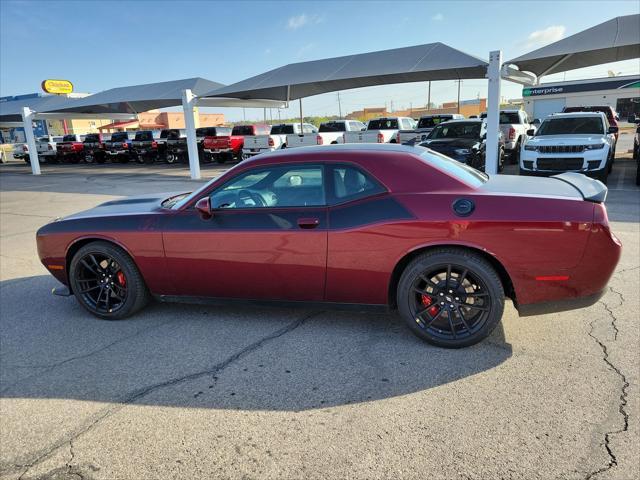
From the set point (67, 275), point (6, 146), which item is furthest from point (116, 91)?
point (67, 275)

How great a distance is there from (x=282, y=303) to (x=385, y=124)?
1867 cm

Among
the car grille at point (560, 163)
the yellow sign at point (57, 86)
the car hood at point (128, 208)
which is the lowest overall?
the car grille at point (560, 163)

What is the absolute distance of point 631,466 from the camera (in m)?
2.32

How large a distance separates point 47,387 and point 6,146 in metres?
40.0

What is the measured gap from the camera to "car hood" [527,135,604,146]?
10.9 m

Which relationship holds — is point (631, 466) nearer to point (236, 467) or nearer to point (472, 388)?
point (472, 388)

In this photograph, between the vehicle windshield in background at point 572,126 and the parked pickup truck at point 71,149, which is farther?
the parked pickup truck at point 71,149

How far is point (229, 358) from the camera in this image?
3584mm

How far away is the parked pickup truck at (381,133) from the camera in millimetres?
17172

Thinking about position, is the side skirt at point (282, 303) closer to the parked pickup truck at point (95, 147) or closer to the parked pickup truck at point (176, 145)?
the parked pickup truck at point (176, 145)

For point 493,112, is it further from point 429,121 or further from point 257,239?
point 257,239

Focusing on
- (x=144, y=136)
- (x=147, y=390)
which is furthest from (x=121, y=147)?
(x=147, y=390)

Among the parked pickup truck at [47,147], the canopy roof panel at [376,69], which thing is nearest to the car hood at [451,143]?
the canopy roof panel at [376,69]

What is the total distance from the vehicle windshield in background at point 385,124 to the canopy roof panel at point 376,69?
1.79 metres
